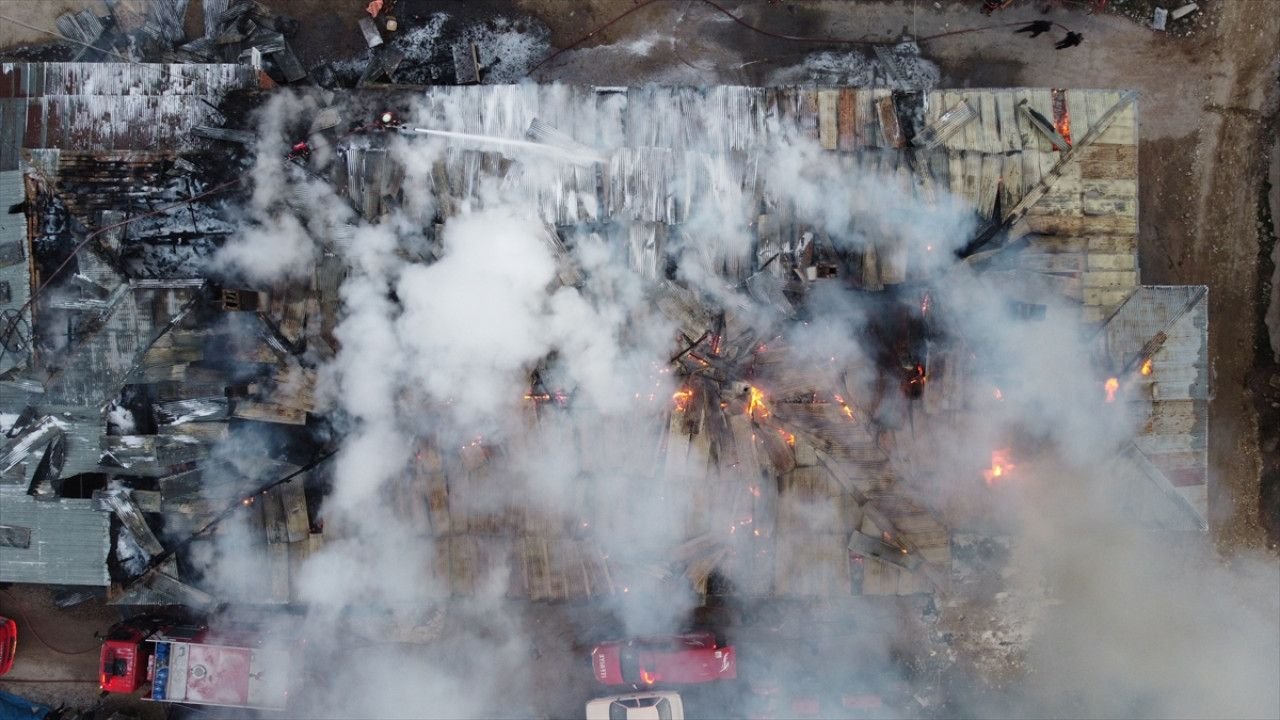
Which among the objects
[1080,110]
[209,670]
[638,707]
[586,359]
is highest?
[1080,110]

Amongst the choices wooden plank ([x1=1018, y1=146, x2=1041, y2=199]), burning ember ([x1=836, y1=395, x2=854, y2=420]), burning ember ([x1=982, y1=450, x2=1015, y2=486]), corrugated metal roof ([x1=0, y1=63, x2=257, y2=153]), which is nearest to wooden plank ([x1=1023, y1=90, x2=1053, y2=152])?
wooden plank ([x1=1018, y1=146, x2=1041, y2=199])

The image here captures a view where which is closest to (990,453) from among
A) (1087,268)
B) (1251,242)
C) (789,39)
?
(1087,268)

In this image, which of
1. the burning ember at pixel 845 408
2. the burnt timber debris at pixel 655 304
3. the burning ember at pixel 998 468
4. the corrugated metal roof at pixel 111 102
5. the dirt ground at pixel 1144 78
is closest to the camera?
the burnt timber debris at pixel 655 304

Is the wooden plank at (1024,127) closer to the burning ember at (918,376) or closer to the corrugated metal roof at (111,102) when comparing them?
the burning ember at (918,376)

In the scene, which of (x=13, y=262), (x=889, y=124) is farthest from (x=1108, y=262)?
(x=13, y=262)

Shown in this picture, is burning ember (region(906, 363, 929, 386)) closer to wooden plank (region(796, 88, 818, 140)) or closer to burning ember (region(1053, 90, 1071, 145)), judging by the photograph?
wooden plank (region(796, 88, 818, 140))

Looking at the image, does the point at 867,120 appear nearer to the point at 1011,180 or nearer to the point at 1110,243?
the point at 1011,180

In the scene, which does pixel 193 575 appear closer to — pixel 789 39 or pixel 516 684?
pixel 516 684

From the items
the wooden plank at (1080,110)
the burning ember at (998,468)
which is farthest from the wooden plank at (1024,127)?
the burning ember at (998,468)
